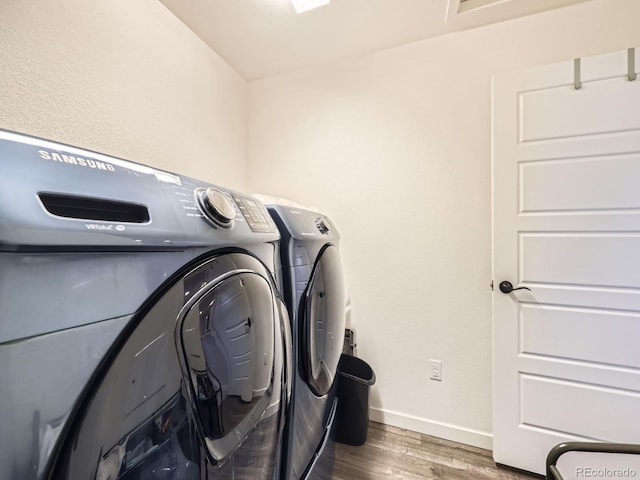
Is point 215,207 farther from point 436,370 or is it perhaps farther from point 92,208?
point 436,370

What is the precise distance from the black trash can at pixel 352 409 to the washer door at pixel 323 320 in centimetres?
45

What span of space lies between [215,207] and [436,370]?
5.64 feet

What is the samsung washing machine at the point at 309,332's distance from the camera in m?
0.85

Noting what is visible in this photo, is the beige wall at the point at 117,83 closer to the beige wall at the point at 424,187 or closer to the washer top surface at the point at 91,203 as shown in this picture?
the beige wall at the point at 424,187

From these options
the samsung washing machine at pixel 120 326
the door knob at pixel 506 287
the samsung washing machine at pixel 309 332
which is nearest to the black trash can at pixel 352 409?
the samsung washing machine at pixel 309 332

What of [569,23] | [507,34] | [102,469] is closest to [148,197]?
[102,469]

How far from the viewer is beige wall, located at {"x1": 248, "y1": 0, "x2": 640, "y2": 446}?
162 cm

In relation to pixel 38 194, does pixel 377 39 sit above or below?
above

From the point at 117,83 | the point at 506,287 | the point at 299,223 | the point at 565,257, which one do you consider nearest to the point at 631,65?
the point at 565,257

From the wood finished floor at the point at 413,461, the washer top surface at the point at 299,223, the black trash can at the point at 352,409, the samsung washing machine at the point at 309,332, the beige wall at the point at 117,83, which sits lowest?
the wood finished floor at the point at 413,461

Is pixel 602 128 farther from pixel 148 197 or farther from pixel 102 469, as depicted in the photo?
pixel 102 469

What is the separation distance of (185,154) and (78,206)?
1490 millimetres

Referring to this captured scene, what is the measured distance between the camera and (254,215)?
0.76 metres

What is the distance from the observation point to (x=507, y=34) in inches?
63.2
